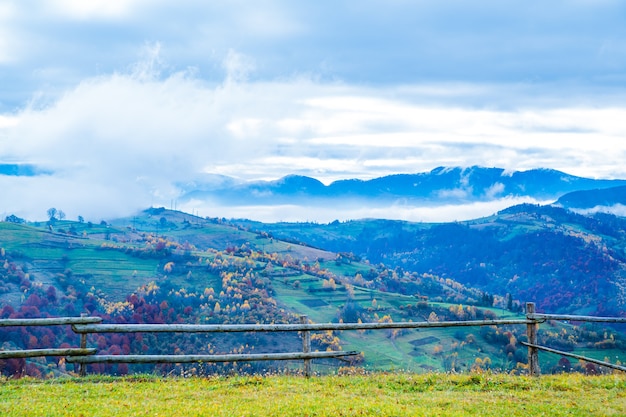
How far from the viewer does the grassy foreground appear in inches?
515

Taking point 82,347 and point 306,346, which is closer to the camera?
point 82,347

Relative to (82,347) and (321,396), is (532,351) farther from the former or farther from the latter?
(82,347)

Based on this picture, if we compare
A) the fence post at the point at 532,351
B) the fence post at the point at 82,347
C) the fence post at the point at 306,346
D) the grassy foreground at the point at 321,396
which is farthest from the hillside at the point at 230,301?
the grassy foreground at the point at 321,396

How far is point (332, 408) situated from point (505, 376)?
697cm

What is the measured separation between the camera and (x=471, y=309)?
452 feet

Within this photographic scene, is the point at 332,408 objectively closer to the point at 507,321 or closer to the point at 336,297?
the point at 507,321

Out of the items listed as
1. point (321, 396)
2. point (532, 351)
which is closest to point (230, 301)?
point (532, 351)

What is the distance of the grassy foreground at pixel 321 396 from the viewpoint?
1309cm

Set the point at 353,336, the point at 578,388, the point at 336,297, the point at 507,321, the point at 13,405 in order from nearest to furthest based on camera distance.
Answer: the point at 13,405
the point at 578,388
the point at 507,321
the point at 353,336
the point at 336,297

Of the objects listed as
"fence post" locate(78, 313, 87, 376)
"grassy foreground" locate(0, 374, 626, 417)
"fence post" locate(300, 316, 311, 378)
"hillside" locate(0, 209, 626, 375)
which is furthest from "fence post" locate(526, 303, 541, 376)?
"hillside" locate(0, 209, 626, 375)

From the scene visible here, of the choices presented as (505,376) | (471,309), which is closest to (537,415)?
(505,376)

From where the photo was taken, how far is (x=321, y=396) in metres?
14.9

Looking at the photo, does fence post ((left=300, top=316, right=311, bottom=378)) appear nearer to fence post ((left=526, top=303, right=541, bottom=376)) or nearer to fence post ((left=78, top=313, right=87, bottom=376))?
fence post ((left=78, top=313, right=87, bottom=376))

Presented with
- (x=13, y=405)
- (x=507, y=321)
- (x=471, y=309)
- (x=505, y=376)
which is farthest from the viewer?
(x=471, y=309)
